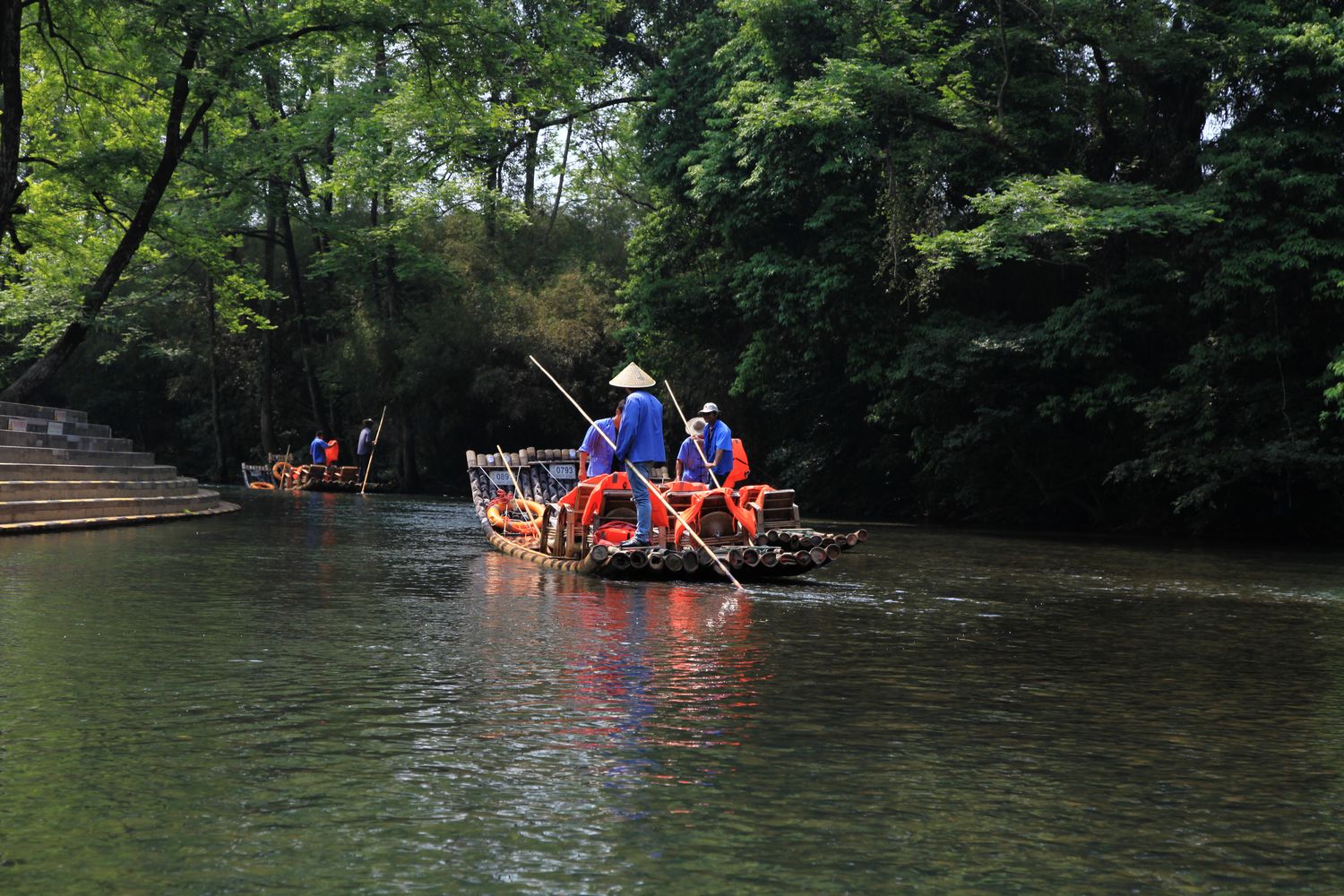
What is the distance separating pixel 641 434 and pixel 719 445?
10.9 ft

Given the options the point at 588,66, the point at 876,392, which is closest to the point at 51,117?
the point at 588,66

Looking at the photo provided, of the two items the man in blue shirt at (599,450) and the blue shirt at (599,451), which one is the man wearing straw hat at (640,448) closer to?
the man in blue shirt at (599,450)

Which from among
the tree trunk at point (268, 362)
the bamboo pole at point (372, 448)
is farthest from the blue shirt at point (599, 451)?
the tree trunk at point (268, 362)

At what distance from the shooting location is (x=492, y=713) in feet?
23.7

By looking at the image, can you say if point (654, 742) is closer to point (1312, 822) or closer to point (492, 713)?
point (492, 713)

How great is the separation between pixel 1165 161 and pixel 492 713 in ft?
78.5

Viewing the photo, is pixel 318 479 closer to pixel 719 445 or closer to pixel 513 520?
pixel 513 520

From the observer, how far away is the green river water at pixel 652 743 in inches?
183

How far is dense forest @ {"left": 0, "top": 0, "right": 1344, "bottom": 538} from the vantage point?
2480cm

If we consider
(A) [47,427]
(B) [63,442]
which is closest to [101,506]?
(B) [63,442]

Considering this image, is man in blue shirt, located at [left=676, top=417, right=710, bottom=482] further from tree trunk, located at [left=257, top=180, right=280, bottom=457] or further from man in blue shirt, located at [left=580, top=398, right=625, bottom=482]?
tree trunk, located at [left=257, top=180, right=280, bottom=457]

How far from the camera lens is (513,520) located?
67.1 feet

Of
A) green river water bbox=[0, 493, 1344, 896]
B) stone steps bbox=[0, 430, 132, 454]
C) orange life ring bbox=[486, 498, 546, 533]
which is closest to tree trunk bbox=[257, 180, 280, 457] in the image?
stone steps bbox=[0, 430, 132, 454]

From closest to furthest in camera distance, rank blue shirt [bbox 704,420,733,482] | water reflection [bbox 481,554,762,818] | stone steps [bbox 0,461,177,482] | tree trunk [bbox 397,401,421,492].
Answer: water reflection [bbox 481,554,762,818]
blue shirt [bbox 704,420,733,482]
stone steps [bbox 0,461,177,482]
tree trunk [bbox 397,401,421,492]
